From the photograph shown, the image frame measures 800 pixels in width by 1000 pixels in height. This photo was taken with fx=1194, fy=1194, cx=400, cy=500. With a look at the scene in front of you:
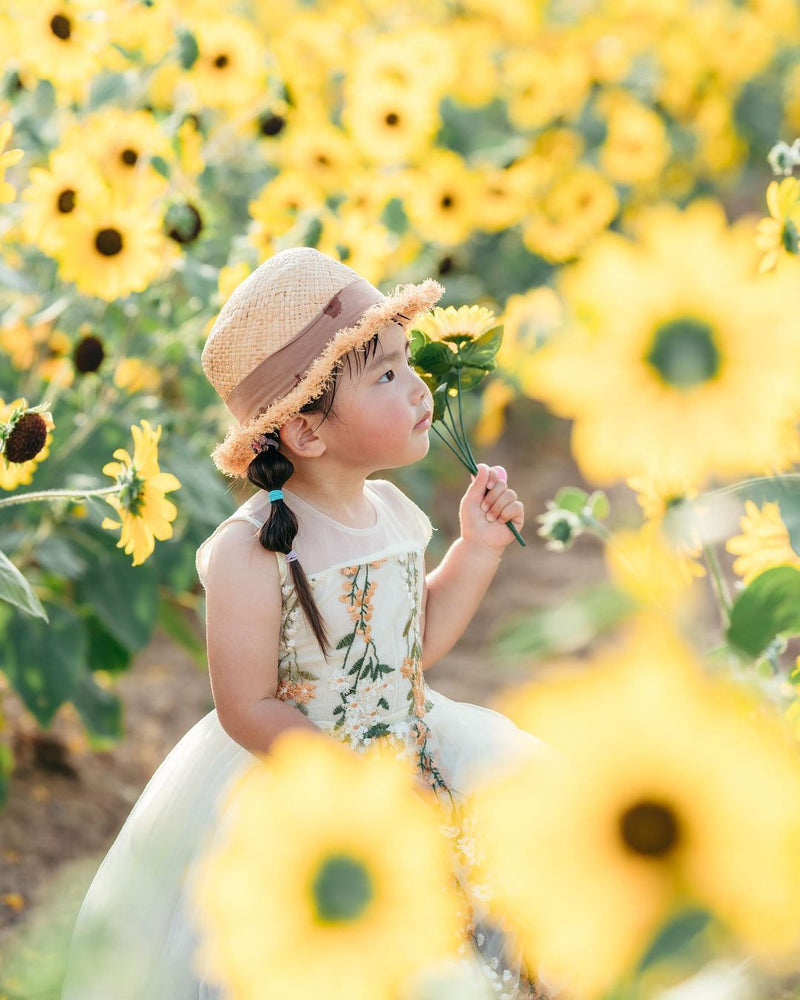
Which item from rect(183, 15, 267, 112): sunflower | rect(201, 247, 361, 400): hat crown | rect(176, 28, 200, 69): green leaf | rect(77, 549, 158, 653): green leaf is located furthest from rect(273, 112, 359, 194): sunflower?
rect(201, 247, 361, 400): hat crown

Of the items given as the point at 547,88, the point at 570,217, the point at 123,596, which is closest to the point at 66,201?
the point at 123,596

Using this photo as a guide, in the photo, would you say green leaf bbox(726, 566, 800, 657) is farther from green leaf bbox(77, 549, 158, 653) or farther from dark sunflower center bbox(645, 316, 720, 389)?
green leaf bbox(77, 549, 158, 653)

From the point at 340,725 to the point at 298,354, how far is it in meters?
0.35

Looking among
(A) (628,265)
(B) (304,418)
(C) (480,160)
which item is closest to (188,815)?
(B) (304,418)

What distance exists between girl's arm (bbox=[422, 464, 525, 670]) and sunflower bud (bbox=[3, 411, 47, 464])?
387mm

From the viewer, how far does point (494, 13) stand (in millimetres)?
3709

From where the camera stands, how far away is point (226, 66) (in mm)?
2076

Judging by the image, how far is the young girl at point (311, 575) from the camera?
3.34 ft

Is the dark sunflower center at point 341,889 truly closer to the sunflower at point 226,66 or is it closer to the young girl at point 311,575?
the young girl at point 311,575

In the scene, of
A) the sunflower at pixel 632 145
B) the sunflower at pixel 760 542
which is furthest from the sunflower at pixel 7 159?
the sunflower at pixel 632 145

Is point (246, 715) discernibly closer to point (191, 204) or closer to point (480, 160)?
point (191, 204)

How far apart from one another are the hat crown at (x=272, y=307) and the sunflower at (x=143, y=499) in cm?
10

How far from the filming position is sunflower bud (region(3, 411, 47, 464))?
0.98 meters

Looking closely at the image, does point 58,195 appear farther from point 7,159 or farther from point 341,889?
point 341,889
